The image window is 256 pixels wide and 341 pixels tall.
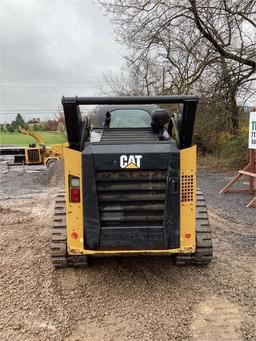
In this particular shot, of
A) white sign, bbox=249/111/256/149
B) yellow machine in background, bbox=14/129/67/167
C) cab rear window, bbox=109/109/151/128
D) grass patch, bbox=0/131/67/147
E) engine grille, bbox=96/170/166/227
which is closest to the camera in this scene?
engine grille, bbox=96/170/166/227

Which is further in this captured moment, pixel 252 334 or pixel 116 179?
pixel 116 179

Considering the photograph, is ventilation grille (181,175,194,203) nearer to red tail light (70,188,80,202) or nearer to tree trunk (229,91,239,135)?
red tail light (70,188,80,202)

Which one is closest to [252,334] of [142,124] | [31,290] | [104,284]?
[104,284]

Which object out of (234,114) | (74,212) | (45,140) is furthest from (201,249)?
(45,140)

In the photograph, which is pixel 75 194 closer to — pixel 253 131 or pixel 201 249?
pixel 201 249

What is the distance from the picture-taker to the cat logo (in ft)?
16.3

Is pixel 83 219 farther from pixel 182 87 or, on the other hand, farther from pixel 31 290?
pixel 182 87

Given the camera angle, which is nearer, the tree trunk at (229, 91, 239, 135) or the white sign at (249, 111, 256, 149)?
the white sign at (249, 111, 256, 149)

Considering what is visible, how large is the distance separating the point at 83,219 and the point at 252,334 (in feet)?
6.76

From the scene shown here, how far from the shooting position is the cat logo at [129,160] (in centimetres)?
496

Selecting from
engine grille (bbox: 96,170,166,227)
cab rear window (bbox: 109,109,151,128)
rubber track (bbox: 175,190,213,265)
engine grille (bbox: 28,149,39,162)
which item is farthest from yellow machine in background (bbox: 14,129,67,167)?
engine grille (bbox: 96,170,166,227)

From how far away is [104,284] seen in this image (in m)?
5.36

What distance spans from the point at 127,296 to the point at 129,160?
145cm

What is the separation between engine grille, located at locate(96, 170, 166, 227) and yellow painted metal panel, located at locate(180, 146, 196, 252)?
0.23m
